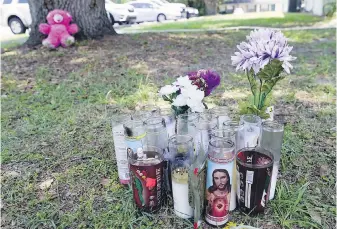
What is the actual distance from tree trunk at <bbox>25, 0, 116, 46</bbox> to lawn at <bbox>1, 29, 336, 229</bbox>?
0.85 feet

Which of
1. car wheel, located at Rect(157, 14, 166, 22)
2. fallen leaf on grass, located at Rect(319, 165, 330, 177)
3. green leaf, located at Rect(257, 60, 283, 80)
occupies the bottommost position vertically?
fallen leaf on grass, located at Rect(319, 165, 330, 177)

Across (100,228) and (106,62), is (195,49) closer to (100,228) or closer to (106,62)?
(106,62)

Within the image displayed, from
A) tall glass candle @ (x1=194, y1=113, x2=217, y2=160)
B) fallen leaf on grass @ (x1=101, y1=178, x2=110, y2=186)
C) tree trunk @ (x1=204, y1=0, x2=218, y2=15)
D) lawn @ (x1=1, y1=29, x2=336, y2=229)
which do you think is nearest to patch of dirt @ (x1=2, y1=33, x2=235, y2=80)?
lawn @ (x1=1, y1=29, x2=336, y2=229)

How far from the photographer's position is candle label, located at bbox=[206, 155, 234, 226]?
45.3 inches

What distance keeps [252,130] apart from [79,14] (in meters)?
3.92

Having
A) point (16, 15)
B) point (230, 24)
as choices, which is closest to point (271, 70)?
point (230, 24)

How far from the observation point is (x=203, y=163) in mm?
1181

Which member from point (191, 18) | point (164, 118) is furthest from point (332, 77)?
point (191, 18)

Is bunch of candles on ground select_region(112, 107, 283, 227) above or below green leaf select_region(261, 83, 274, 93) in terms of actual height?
below

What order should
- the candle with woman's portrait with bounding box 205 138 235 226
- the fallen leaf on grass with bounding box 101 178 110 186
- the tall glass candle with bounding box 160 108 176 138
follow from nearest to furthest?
the candle with woman's portrait with bounding box 205 138 235 226, the tall glass candle with bounding box 160 108 176 138, the fallen leaf on grass with bounding box 101 178 110 186

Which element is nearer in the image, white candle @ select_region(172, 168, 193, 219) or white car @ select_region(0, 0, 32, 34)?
white candle @ select_region(172, 168, 193, 219)

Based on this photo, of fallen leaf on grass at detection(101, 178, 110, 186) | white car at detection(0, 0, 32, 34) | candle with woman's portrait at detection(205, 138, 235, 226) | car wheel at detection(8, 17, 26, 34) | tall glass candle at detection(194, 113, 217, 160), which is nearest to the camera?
candle with woman's portrait at detection(205, 138, 235, 226)

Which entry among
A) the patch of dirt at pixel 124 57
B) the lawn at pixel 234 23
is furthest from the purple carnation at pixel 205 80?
the lawn at pixel 234 23

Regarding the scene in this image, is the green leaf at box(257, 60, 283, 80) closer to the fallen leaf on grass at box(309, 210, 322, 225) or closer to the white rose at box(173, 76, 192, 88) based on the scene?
the white rose at box(173, 76, 192, 88)
